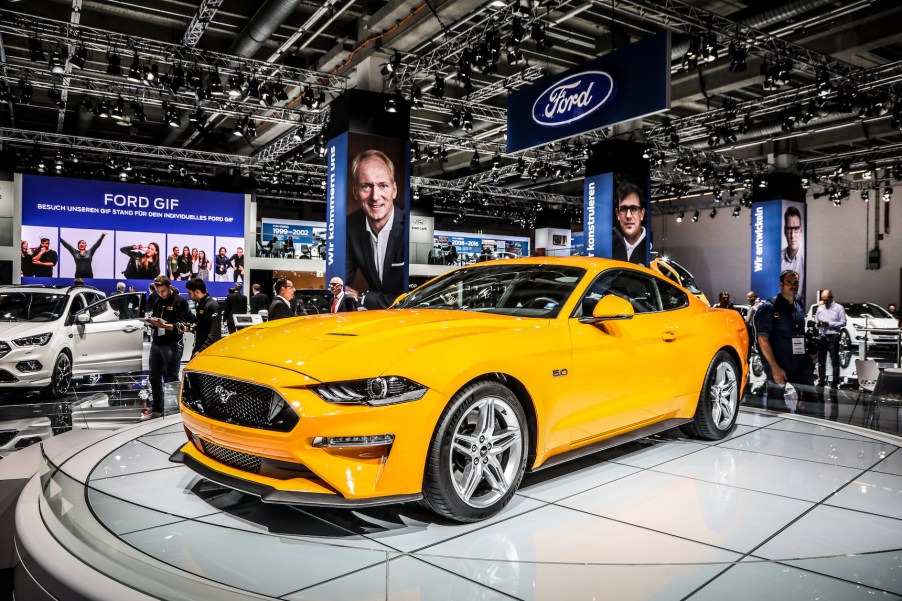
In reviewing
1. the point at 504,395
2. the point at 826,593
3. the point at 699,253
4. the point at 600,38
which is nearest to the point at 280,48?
the point at 600,38

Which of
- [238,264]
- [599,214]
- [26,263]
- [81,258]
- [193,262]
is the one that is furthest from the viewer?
[238,264]

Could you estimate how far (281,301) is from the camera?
7324mm

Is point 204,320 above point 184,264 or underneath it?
underneath

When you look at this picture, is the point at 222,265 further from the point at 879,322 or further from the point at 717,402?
the point at 879,322

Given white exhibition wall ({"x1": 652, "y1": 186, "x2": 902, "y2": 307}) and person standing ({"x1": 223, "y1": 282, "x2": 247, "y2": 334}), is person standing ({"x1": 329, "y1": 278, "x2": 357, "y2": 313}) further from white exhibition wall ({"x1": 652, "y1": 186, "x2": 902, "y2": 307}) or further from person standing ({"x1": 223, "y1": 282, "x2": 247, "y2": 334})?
white exhibition wall ({"x1": 652, "y1": 186, "x2": 902, "y2": 307})

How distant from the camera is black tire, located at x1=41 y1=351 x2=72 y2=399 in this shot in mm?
7513

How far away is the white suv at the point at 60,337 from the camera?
7195 millimetres

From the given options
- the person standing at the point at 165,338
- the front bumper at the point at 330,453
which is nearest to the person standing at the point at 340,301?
the person standing at the point at 165,338

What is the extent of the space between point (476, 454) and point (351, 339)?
804 millimetres

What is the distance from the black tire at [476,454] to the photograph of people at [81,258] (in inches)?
774

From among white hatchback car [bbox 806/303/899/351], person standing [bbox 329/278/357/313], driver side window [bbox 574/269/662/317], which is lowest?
white hatchback car [bbox 806/303/899/351]

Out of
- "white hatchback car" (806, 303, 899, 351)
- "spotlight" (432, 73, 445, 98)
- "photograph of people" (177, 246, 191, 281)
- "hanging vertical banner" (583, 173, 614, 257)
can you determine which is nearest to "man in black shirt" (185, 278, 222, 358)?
"spotlight" (432, 73, 445, 98)

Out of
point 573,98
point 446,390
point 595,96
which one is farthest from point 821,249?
point 446,390

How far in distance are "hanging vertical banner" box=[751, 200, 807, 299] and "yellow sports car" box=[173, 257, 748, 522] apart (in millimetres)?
16420
